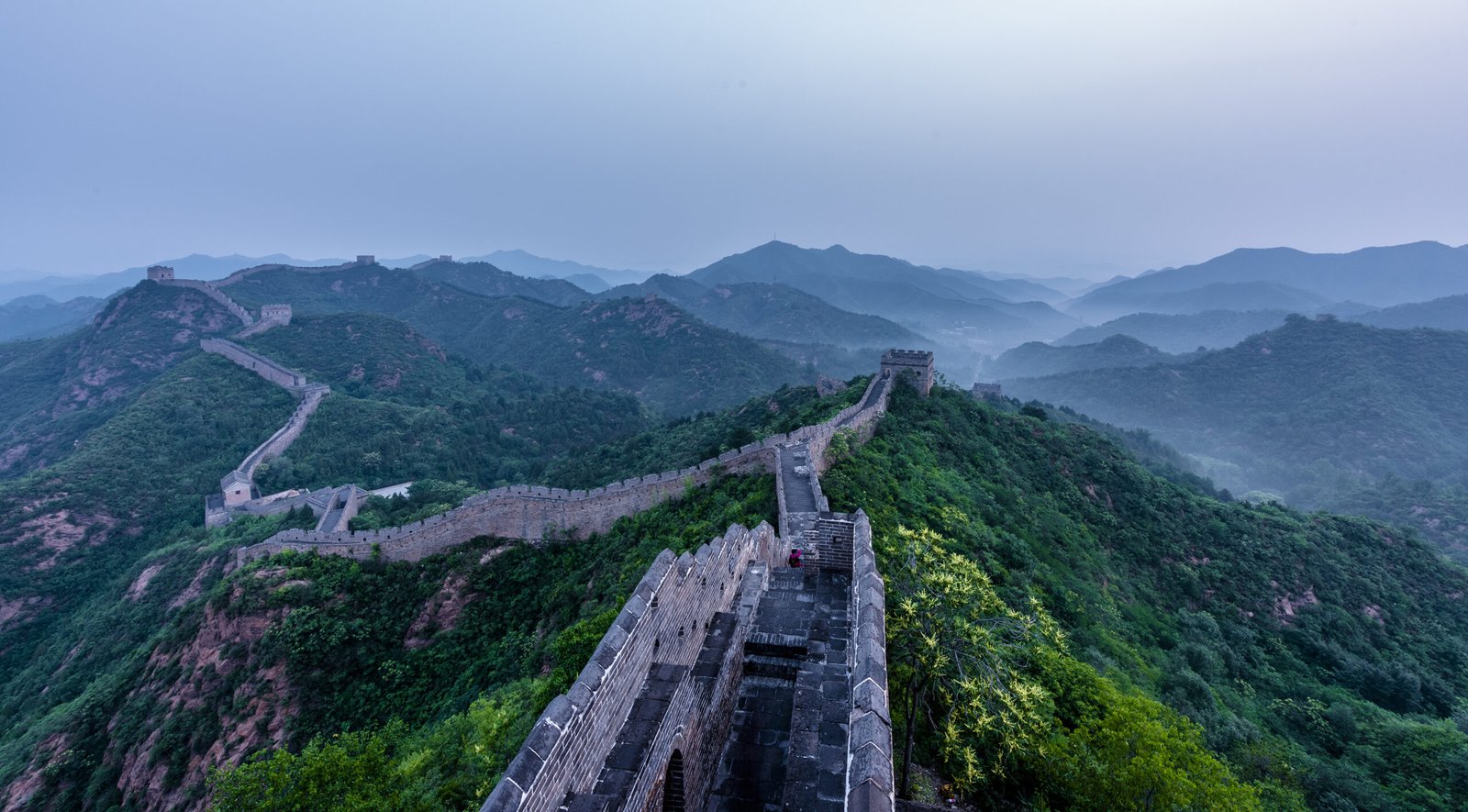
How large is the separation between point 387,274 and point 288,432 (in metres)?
105

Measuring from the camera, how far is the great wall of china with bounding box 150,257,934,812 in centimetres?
510

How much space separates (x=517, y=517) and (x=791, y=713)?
22.3 m

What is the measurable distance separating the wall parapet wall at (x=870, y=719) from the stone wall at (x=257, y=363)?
73.4m

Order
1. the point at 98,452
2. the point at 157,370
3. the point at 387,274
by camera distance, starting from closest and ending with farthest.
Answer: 1. the point at 98,452
2. the point at 157,370
3. the point at 387,274

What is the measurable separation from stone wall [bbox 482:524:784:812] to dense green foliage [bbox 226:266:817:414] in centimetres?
8698

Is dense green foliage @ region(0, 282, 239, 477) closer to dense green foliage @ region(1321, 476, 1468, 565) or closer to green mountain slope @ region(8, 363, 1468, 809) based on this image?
green mountain slope @ region(8, 363, 1468, 809)

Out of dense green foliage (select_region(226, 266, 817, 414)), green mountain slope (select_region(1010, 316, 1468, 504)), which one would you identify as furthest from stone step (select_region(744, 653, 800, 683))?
green mountain slope (select_region(1010, 316, 1468, 504))

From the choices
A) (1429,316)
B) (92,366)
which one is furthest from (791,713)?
(1429,316)

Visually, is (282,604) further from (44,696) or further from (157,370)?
(157,370)

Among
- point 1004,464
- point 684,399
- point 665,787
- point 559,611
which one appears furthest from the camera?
point 684,399

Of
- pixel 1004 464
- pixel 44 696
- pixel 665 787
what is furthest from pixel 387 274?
pixel 665 787

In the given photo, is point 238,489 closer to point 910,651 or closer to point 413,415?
point 413,415

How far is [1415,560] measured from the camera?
1344 inches

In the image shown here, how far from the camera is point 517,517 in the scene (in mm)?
27234
